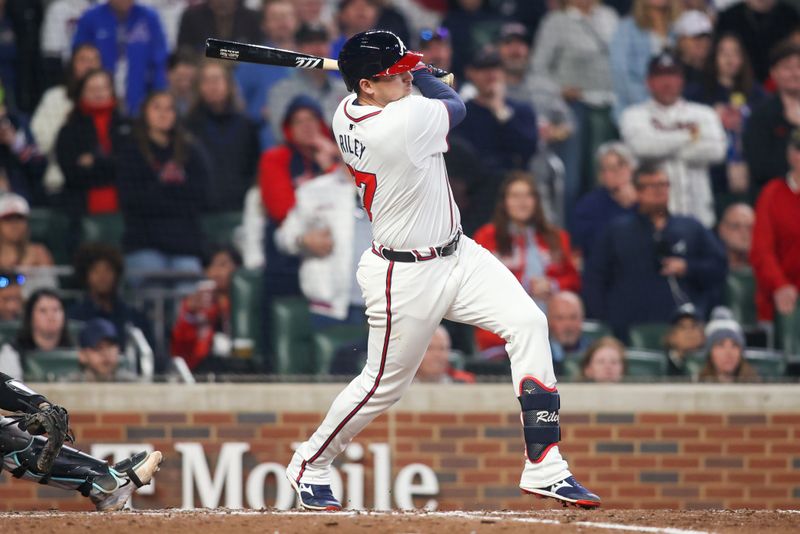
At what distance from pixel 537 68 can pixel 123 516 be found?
4913 millimetres

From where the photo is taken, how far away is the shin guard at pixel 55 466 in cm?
490

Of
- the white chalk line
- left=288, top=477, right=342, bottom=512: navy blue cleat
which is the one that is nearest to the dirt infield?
the white chalk line

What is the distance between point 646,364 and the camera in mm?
7520

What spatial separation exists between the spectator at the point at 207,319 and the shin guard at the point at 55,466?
2489mm

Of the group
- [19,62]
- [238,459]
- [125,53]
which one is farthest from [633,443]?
[19,62]

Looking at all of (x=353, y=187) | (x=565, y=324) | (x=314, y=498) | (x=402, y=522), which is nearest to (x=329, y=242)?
(x=353, y=187)

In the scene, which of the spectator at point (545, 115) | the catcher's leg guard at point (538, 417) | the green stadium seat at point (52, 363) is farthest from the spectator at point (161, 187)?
the catcher's leg guard at point (538, 417)

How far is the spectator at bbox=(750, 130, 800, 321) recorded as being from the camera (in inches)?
314

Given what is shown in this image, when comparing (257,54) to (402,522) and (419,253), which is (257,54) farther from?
(402,522)

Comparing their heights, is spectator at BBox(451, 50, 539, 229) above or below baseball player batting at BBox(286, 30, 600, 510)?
above

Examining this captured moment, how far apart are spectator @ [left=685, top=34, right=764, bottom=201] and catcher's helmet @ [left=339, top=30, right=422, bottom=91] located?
436 cm

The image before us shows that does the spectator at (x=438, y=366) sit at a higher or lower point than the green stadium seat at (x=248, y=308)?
lower

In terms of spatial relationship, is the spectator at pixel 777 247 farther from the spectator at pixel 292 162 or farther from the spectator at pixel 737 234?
the spectator at pixel 292 162

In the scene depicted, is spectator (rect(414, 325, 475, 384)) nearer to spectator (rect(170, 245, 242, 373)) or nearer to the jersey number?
spectator (rect(170, 245, 242, 373))
